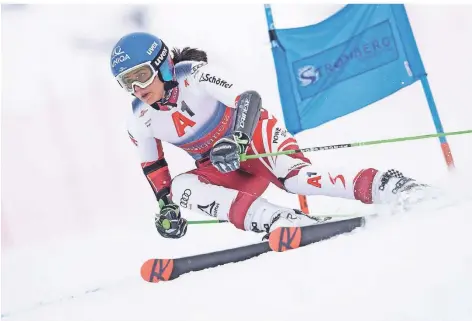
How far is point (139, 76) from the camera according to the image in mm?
1768

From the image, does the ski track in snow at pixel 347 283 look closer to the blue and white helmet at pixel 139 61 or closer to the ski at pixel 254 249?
the ski at pixel 254 249

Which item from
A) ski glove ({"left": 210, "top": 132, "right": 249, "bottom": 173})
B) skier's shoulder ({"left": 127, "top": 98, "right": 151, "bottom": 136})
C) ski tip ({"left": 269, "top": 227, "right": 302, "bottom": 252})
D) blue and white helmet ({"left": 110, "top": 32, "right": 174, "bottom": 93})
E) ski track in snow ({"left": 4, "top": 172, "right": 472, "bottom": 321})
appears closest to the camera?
ski track in snow ({"left": 4, "top": 172, "right": 472, "bottom": 321})

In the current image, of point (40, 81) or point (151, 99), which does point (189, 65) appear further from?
point (40, 81)

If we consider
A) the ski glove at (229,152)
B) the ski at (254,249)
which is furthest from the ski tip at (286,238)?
the ski glove at (229,152)

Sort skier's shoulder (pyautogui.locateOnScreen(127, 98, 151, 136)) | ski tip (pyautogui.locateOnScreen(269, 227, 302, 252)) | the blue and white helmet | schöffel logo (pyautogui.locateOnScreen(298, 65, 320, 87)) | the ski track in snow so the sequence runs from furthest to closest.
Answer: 1. schöffel logo (pyautogui.locateOnScreen(298, 65, 320, 87))
2. skier's shoulder (pyautogui.locateOnScreen(127, 98, 151, 136))
3. the blue and white helmet
4. ski tip (pyautogui.locateOnScreen(269, 227, 302, 252))
5. the ski track in snow

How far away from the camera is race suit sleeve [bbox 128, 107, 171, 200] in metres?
1.93

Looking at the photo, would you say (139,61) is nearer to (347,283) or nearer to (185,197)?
(185,197)

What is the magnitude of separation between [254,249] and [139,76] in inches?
23.6

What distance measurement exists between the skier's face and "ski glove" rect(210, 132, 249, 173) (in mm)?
270

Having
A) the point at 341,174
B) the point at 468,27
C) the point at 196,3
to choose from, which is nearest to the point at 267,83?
the point at 196,3

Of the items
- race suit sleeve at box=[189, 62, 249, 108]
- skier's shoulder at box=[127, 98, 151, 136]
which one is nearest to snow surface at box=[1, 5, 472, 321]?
skier's shoulder at box=[127, 98, 151, 136]

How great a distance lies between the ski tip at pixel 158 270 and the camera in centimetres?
166

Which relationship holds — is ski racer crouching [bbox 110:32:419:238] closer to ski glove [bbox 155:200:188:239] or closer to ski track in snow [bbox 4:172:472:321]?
ski glove [bbox 155:200:188:239]

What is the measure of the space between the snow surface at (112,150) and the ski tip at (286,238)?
0.17 ft
